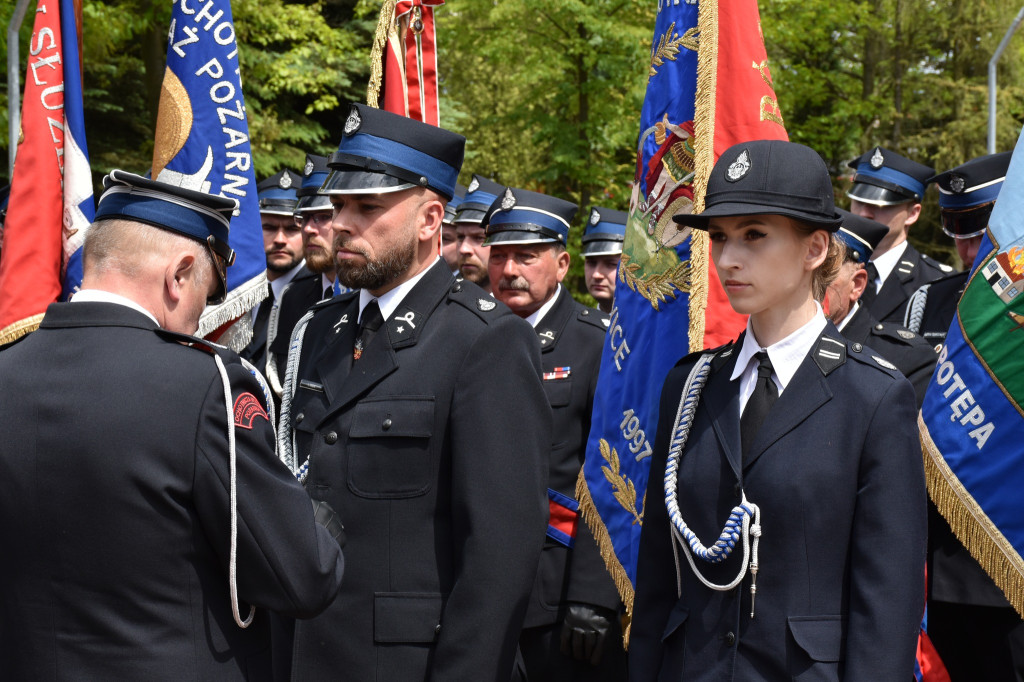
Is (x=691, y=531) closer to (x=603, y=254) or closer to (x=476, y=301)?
(x=476, y=301)

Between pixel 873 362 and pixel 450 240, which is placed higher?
pixel 873 362

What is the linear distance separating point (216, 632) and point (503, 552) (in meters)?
0.87

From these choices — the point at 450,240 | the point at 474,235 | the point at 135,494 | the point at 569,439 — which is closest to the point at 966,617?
the point at 569,439

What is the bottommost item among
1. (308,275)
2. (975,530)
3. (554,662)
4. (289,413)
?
(554,662)

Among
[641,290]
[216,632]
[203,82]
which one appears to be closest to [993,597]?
[641,290]

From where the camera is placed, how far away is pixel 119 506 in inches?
89.9

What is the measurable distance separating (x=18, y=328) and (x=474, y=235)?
10.6 feet

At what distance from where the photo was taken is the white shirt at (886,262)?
20.9 ft

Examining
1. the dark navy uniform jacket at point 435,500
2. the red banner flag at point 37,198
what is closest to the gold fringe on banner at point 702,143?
the dark navy uniform jacket at point 435,500

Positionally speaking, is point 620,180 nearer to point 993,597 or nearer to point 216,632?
point 993,597

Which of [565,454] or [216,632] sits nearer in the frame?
[216,632]

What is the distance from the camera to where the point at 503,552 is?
118 inches

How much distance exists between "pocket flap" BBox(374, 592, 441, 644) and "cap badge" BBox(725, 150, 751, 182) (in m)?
1.44

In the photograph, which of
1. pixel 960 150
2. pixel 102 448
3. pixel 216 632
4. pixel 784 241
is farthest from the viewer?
pixel 960 150
